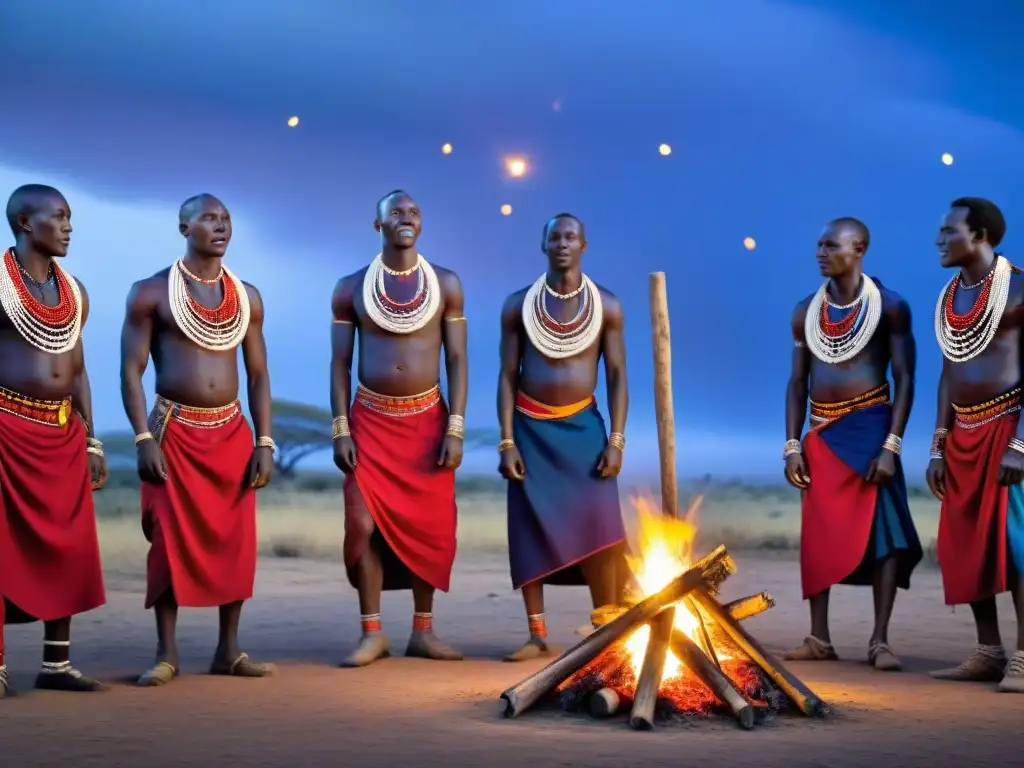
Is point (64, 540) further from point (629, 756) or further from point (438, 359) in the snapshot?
point (629, 756)

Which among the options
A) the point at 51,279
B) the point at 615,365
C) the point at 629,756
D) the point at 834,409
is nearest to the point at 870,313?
the point at 834,409

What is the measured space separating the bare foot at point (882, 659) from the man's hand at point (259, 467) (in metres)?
3.05

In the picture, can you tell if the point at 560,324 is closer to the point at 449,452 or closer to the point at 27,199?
the point at 449,452

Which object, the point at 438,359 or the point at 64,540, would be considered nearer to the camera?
the point at 64,540

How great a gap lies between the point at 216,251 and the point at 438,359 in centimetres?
130

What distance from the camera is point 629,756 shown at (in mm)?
4711

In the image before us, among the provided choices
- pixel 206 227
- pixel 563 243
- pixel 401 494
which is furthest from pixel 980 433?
pixel 206 227

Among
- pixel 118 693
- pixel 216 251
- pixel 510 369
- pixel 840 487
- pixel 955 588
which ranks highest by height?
pixel 216 251

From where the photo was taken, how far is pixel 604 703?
5375 mm

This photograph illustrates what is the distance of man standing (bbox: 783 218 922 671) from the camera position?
7020 mm

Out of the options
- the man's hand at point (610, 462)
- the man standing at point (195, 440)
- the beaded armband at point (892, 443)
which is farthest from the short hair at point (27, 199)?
the beaded armband at point (892, 443)

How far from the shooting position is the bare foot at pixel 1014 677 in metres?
6.13

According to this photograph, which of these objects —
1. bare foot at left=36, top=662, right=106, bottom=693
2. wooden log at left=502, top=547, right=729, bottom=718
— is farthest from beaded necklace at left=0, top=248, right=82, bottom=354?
wooden log at left=502, top=547, right=729, bottom=718

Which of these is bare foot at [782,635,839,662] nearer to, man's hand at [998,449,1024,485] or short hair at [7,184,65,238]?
man's hand at [998,449,1024,485]
